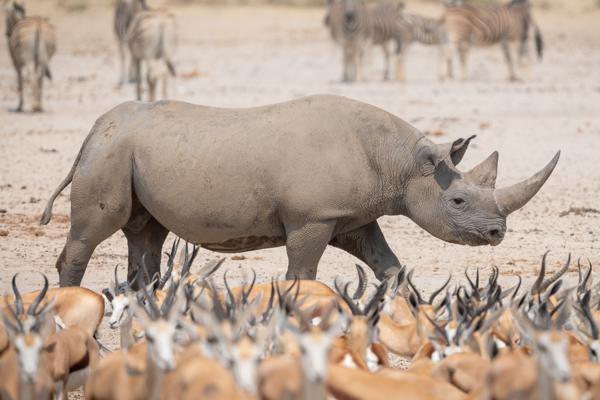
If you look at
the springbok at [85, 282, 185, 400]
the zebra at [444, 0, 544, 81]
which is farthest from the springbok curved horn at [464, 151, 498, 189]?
the zebra at [444, 0, 544, 81]

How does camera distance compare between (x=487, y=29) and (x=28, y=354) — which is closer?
(x=28, y=354)

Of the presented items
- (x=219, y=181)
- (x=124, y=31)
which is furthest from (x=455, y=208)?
(x=124, y=31)

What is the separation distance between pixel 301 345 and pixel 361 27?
2447 centimetres

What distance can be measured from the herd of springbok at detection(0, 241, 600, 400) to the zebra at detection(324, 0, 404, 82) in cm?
1936

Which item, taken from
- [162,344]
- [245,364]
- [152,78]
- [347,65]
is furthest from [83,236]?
[347,65]

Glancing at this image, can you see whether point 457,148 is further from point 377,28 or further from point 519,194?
point 377,28

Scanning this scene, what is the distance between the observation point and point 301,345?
7.19 meters

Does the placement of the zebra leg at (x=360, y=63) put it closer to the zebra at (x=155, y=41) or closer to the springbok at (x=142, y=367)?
the zebra at (x=155, y=41)

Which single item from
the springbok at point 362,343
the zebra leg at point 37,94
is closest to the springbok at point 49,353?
the springbok at point 362,343

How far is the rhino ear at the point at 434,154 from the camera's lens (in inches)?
432

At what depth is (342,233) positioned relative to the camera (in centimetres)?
1128

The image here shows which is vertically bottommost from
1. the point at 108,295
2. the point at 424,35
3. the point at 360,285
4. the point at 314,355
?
the point at 424,35

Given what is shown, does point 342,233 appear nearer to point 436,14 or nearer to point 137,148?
point 137,148

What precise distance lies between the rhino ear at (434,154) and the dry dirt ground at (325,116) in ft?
6.45
